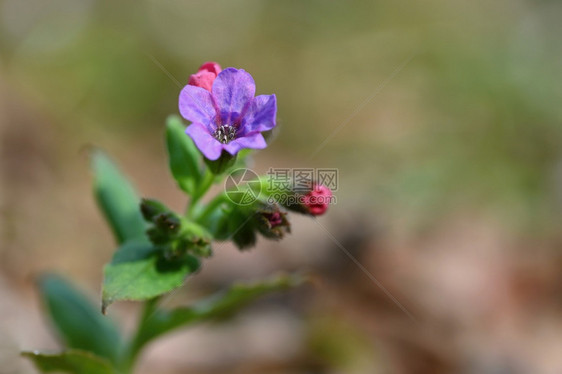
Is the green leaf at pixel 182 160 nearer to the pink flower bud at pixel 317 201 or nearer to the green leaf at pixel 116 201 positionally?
the green leaf at pixel 116 201

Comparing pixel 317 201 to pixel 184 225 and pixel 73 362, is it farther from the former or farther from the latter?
pixel 73 362

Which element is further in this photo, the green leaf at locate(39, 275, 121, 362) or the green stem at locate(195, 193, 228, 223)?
the green leaf at locate(39, 275, 121, 362)

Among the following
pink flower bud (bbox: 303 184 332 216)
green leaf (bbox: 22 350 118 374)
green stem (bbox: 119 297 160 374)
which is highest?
pink flower bud (bbox: 303 184 332 216)

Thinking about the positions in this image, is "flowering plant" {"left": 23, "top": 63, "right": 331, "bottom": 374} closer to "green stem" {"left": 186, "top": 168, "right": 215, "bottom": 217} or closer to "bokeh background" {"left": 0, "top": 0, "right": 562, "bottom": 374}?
"green stem" {"left": 186, "top": 168, "right": 215, "bottom": 217}

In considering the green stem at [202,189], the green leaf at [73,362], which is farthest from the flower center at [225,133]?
the green leaf at [73,362]

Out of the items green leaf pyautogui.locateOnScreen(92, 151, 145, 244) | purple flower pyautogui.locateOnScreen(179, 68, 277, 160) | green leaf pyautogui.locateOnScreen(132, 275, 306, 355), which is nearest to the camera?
purple flower pyautogui.locateOnScreen(179, 68, 277, 160)

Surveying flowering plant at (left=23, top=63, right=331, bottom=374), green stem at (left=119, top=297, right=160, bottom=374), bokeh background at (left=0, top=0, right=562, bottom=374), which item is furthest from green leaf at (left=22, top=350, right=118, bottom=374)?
bokeh background at (left=0, top=0, right=562, bottom=374)

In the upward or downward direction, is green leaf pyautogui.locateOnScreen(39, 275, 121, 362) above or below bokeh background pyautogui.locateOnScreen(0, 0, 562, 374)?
below
